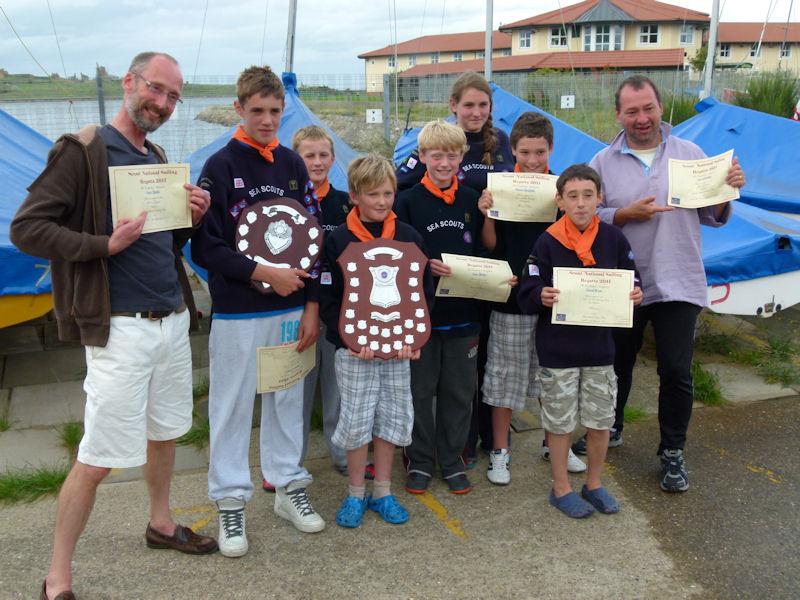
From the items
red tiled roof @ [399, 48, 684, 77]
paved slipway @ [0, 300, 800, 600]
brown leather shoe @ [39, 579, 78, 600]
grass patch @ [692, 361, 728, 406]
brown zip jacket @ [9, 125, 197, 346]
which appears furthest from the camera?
red tiled roof @ [399, 48, 684, 77]

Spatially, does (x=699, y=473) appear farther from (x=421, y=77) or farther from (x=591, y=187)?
(x=421, y=77)

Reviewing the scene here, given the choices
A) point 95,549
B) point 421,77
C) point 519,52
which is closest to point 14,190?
point 95,549

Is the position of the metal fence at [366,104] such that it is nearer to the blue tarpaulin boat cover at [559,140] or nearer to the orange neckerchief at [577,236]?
the blue tarpaulin boat cover at [559,140]

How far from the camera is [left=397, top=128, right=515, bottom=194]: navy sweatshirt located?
3738 millimetres

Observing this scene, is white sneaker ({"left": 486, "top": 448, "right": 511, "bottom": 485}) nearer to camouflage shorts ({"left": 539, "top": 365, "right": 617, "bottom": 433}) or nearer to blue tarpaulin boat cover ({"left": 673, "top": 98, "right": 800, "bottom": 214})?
camouflage shorts ({"left": 539, "top": 365, "right": 617, "bottom": 433})

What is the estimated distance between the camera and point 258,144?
3086mm

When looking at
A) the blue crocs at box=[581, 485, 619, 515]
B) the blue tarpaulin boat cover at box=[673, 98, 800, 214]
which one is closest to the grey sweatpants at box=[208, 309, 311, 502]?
the blue crocs at box=[581, 485, 619, 515]

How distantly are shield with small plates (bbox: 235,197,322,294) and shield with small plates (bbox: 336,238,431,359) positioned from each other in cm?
18

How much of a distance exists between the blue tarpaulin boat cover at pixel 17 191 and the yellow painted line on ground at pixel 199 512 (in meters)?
1.93

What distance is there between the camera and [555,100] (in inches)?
641

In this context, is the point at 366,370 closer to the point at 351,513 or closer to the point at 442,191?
the point at 351,513

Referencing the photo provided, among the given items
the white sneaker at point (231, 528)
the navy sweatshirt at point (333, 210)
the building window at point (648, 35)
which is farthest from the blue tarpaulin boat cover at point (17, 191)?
the building window at point (648, 35)

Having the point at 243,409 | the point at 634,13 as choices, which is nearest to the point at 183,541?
the point at 243,409

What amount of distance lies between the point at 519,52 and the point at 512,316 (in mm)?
60579
